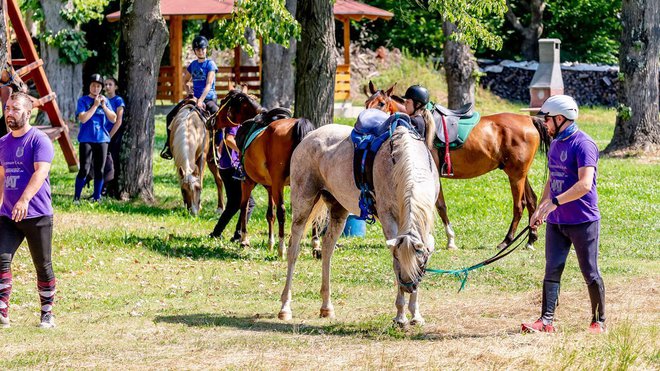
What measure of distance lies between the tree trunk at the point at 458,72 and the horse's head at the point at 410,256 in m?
16.5

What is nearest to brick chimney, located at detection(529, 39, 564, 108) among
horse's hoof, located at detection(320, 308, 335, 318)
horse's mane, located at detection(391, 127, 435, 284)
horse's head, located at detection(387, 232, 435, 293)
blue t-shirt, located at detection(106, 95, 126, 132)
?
blue t-shirt, located at detection(106, 95, 126, 132)

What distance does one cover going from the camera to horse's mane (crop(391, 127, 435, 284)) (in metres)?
7.89

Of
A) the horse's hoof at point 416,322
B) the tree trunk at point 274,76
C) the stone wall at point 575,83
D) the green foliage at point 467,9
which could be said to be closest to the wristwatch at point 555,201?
the horse's hoof at point 416,322

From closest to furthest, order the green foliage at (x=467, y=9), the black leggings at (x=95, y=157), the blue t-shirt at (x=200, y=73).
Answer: the green foliage at (x=467, y=9) → the blue t-shirt at (x=200, y=73) → the black leggings at (x=95, y=157)

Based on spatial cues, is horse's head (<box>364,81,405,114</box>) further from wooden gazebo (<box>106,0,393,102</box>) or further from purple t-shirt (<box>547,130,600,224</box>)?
wooden gazebo (<box>106,0,393,102</box>)

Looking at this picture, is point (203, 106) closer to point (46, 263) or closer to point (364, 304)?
point (364, 304)

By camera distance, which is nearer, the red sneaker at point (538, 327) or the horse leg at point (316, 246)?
the red sneaker at point (538, 327)

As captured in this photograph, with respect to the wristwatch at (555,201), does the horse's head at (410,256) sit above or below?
below

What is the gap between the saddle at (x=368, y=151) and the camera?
888 cm

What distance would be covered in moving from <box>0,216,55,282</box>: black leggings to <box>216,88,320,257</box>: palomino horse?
4.42 m

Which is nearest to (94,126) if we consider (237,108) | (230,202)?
(237,108)

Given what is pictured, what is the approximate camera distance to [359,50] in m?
39.7

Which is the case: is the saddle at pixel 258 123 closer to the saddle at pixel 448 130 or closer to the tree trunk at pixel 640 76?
the saddle at pixel 448 130

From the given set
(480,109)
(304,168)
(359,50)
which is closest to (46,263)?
(304,168)
